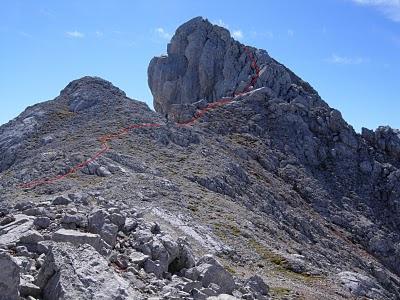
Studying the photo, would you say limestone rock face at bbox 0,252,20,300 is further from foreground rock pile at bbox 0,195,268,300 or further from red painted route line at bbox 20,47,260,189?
red painted route line at bbox 20,47,260,189

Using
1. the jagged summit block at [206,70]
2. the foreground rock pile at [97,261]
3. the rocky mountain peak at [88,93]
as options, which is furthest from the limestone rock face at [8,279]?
the jagged summit block at [206,70]

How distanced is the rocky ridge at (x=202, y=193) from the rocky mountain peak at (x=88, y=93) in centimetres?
28

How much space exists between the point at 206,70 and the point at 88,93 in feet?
91.2

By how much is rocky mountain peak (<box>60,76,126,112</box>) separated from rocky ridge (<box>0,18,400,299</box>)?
28cm

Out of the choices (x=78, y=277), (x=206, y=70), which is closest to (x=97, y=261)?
(x=78, y=277)

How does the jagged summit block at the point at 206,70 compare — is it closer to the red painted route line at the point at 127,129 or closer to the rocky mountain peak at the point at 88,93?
the red painted route line at the point at 127,129

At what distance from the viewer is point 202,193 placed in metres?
45.8

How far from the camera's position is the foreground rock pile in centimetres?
→ 1487

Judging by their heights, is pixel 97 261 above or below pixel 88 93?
below

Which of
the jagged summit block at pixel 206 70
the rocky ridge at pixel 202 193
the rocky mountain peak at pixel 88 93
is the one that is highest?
the jagged summit block at pixel 206 70

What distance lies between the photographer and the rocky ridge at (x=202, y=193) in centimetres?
1905

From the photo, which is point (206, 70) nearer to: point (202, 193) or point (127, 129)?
point (127, 129)

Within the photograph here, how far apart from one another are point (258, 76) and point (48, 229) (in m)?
67.0

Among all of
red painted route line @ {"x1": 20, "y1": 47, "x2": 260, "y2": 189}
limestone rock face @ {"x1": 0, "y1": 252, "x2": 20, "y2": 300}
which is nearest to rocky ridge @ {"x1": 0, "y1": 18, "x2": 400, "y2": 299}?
limestone rock face @ {"x1": 0, "y1": 252, "x2": 20, "y2": 300}
